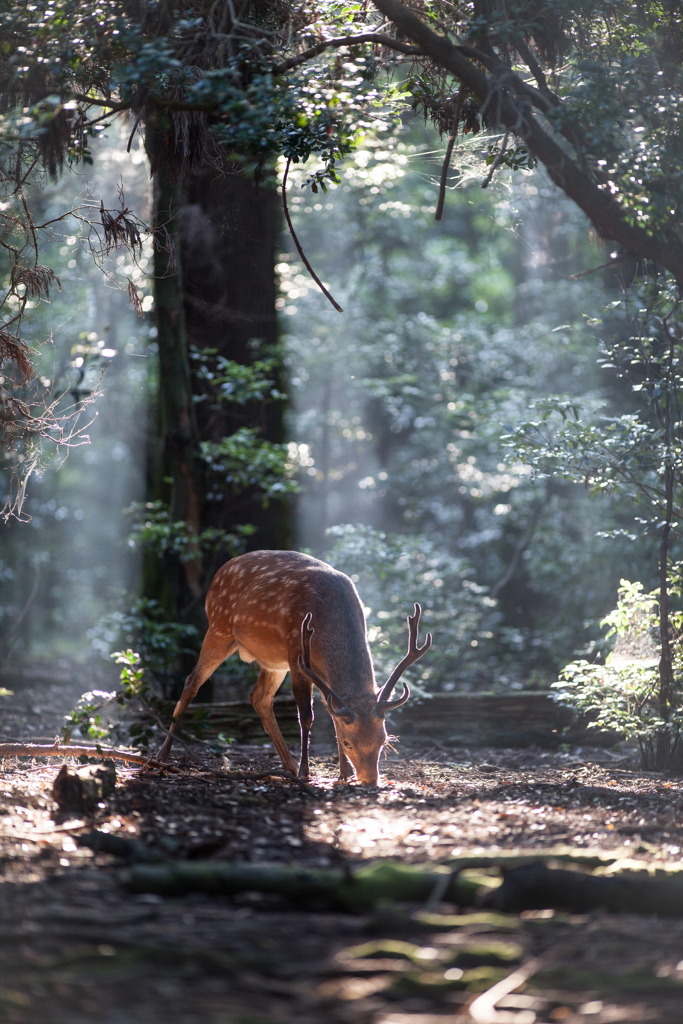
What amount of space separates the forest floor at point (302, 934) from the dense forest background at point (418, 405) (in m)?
3.51

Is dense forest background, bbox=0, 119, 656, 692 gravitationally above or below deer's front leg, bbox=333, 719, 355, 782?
above

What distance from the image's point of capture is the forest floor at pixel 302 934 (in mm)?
2227

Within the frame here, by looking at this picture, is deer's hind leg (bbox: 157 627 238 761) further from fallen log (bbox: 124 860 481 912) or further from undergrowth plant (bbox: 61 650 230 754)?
fallen log (bbox: 124 860 481 912)

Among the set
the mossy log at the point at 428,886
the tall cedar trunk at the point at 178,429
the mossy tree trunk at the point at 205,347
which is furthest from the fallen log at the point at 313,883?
the tall cedar trunk at the point at 178,429

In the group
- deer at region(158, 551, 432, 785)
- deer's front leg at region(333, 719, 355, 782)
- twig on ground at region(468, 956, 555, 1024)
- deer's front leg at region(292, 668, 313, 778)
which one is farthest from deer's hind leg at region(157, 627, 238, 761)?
twig on ground at region(468, 956, 555, 1024)

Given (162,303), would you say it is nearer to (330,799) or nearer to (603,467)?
(603,467)

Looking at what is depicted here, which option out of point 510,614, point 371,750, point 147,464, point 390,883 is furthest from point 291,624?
point 510,614

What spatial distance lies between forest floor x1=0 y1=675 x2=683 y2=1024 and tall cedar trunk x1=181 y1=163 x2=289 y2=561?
16.5 feet

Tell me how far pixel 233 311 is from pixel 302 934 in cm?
825

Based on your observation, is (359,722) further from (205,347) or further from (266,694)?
(205,347)

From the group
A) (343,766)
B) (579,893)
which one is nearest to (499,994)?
(579,893)

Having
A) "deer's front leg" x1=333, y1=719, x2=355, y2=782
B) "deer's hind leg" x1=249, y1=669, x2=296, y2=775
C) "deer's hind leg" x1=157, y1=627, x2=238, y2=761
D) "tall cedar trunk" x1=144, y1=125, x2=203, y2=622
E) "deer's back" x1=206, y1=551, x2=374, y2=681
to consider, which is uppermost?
"tall cedar trunk" x1=144, y1=125, x2=203, y2=622

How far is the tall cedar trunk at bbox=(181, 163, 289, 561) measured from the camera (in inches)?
368

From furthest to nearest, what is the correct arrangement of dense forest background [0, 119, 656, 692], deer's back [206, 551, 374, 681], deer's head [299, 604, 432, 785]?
dense forest background [0, 119, 656, 692] < deer's back [206, 551, 374, 681] < deer's head [299, 604, 432, 785]
